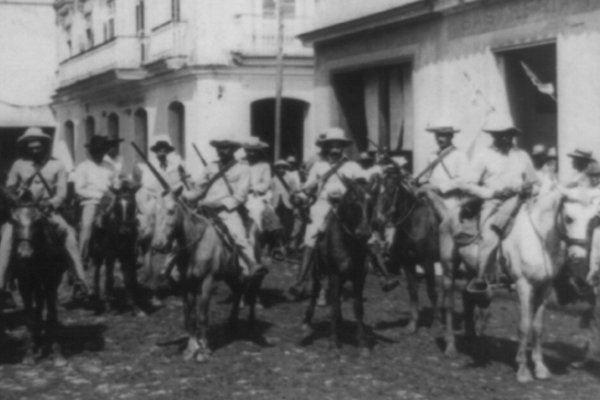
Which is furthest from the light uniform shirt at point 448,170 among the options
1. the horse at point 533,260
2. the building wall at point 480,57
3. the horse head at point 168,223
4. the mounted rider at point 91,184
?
the mounted rider at point 91,184

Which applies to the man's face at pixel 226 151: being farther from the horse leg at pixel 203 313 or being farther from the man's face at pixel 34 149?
the man's face at pixel 34 149

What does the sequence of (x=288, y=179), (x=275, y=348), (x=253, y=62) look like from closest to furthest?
(x=275, y=348), (x=288, y=179), (x=253, y=62)

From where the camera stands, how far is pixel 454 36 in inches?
625

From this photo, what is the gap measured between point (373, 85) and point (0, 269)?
1045cm

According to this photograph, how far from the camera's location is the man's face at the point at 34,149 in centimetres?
1015

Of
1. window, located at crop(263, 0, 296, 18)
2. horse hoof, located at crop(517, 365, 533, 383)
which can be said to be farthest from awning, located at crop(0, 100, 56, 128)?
horse hoof, located at crop(517, 365, 533, 383)

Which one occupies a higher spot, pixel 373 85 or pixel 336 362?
pixel 373 85

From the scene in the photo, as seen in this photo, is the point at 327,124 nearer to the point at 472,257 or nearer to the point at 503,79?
the point at 503,79

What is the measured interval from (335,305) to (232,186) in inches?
68.1

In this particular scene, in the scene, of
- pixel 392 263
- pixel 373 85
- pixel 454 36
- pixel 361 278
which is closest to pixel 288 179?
pixel 373 85

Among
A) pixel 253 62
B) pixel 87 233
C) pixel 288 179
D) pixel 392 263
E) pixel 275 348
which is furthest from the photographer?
pixel 253 62

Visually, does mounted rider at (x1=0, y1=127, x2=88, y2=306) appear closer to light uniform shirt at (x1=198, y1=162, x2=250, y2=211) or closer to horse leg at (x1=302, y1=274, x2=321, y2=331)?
light uniform shirt at (x1=198, y1=162, x2=250, y2=211)

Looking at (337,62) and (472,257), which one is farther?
(337,62)

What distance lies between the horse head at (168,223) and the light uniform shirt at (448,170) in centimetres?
281
